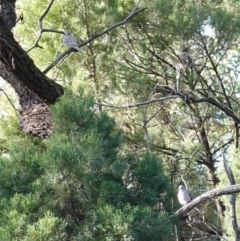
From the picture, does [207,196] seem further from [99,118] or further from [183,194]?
[183,194]

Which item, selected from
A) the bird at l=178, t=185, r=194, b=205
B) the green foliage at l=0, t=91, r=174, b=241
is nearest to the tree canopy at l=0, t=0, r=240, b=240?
the green foliage at l=0, t=91, r=174, b=241

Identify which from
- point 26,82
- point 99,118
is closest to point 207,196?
point 99,118

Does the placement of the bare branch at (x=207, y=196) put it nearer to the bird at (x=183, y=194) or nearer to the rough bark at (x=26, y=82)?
the rough bark at (x=26, y=82)

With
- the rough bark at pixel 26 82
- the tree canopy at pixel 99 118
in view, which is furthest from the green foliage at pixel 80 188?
the rough bark at pixel 26 82

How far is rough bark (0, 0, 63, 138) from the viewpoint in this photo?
6.26ft

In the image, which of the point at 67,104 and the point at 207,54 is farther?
the point at 207,54

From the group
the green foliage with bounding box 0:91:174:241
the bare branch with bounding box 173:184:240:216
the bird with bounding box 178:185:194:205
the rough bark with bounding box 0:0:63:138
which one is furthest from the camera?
the bird with bounding box 178:185:194:205

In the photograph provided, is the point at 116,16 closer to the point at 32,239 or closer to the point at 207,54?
the point at 207,54

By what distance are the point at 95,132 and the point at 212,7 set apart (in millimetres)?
2505

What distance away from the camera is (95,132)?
60.5 inches

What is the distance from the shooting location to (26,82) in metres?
2.01

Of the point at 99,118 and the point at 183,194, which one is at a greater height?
the point at 183,194

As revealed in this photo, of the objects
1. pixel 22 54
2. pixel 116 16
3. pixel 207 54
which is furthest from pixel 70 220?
pixel 207 54

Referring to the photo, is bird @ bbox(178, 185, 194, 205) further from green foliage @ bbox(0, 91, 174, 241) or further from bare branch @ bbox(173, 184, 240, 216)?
green foliage @ bbox(0, 91, 174, 241)
